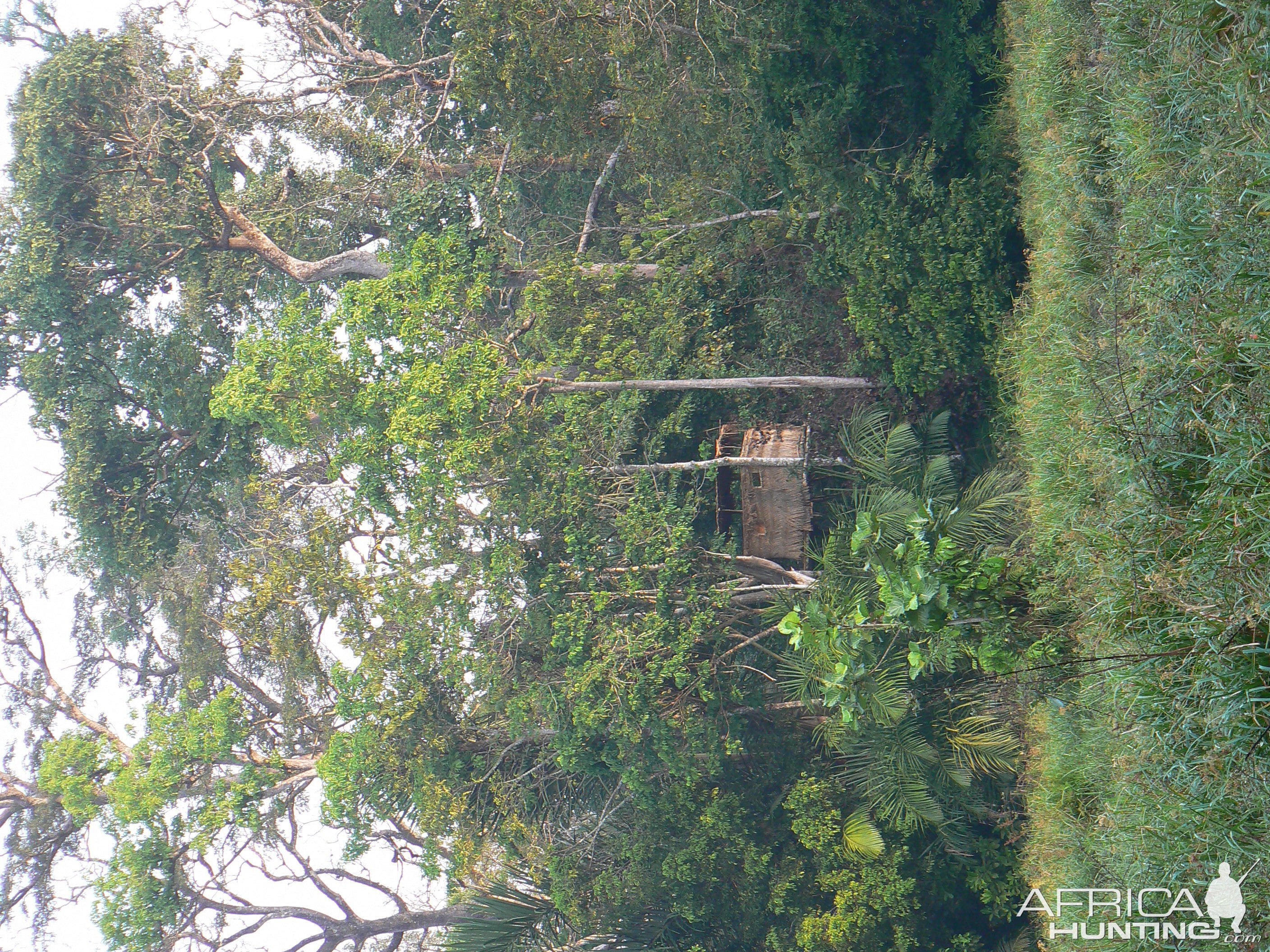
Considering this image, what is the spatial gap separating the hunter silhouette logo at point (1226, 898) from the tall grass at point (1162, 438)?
5 cm

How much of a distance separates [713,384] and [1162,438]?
258 inches

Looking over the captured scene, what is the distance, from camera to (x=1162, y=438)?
15.3 feet

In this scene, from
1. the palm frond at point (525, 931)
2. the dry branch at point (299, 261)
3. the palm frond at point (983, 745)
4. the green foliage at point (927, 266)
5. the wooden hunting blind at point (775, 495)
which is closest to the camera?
the palm frond at point (983, 745)

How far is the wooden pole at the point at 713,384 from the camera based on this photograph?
34.9 ft

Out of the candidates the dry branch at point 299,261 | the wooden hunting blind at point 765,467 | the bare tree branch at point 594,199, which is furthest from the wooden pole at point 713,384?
the dry branch at point 299,261

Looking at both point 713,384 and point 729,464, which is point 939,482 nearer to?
point 729,464

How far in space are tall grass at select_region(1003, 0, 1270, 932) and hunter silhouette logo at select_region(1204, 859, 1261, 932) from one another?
45mm

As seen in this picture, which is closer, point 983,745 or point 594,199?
point 983,745

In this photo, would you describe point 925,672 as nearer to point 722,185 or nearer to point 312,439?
point 722,185

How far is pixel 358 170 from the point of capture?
56.1ft

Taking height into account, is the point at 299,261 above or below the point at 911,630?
above

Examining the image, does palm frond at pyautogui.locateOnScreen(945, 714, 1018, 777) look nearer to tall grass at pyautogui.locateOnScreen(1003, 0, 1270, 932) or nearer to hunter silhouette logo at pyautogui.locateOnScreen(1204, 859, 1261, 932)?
tall grass at pyautogui.locateOnScreen(1003, 0, 1270, 932)

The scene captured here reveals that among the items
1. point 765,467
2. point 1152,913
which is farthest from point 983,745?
point 1152,913

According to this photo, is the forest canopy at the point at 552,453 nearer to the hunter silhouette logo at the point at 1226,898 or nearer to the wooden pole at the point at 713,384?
the wooden pole at the point at 713,384
